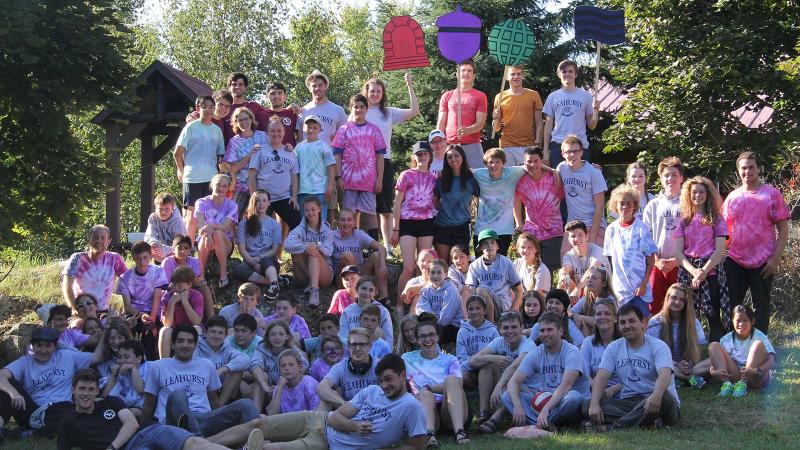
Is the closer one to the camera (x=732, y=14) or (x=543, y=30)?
(x=732, y=14)

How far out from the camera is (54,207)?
11.9 meters

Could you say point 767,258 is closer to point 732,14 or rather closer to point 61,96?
point 61,96

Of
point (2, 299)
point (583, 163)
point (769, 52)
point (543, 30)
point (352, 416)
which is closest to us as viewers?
point (352, 416)

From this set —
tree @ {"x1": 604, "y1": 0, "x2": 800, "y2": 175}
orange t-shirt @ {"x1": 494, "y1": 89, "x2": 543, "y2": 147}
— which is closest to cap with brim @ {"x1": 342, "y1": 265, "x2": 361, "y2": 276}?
orange t-shirt @ {"x1": 494, "y1": 89, "x2": 543, "y2": 147}

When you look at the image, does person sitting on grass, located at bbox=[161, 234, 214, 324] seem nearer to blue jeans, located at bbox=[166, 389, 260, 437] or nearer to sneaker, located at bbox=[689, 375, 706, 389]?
blue jeans, located at bbox=[166, 389, 260, 437]

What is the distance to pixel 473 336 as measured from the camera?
9.24 m

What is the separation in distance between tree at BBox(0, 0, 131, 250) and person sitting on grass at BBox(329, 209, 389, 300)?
301 cm

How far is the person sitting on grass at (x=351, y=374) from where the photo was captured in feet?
27.2

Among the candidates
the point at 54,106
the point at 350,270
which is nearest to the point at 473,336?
the point at 350,270

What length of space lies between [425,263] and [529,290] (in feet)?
3.45

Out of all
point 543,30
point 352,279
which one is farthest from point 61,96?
point 543,30

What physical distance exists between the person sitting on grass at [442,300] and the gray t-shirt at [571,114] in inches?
115

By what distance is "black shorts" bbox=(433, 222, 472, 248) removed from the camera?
11.3 metres

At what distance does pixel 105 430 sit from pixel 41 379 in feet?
5.09
